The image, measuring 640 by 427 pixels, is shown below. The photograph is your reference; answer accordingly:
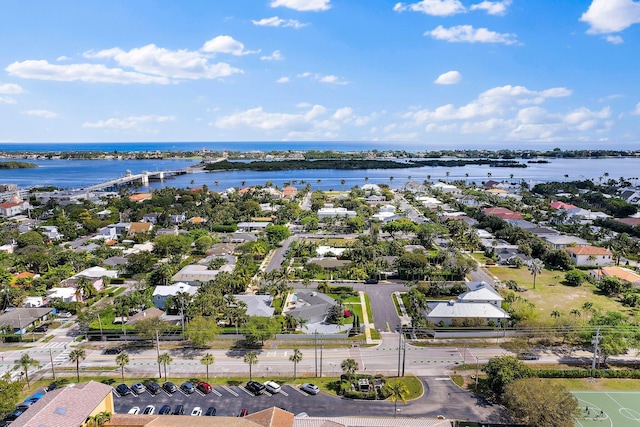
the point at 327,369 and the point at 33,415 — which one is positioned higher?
the point at 33,415

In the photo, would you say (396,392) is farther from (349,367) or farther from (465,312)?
(465,312)

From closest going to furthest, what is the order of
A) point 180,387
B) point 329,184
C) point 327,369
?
point 180,387 < point 327,369 < point 329,184

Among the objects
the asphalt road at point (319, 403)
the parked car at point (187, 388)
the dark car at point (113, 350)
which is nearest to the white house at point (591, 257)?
the asphalt road at point (319, 403)

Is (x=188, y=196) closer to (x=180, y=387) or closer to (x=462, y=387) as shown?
(x=180, y=387)

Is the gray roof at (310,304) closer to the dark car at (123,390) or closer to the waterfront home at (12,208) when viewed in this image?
the dark car at (123,390)

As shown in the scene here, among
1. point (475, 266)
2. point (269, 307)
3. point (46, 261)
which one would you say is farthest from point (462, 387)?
point (46, 261)
